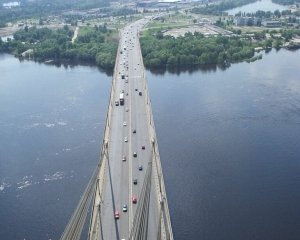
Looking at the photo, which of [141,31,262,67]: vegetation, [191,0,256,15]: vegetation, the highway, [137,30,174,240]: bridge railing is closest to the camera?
[137,30,174,240]: bridge railing

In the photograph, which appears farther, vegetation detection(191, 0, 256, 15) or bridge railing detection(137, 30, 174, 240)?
vegetation detection(191, 0, 256, 15)

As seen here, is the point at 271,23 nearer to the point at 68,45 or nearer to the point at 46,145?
the point at 68,45

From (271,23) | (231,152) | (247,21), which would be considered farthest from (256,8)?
(231,152)

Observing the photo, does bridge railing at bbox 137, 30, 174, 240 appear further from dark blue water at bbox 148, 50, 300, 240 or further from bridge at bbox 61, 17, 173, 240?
dark blue water at bbox 148, 50, 300, 240

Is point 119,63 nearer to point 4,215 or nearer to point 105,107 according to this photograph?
point 105,107

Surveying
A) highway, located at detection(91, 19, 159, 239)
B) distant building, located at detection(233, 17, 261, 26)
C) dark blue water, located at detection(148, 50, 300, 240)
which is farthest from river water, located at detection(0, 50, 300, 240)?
distant building, located at detection(233, 17, 261, 26)

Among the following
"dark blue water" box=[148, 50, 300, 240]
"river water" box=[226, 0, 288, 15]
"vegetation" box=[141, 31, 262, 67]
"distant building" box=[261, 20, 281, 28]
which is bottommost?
"dark blue water" box=[148, 50, 300, 240]
